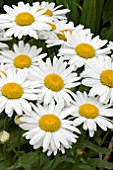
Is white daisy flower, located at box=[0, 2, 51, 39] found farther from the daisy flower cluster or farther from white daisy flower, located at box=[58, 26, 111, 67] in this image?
white daisy flower, located at box=[58, 26, 111, 67]

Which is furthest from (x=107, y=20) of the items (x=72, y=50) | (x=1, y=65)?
(x=1, y=65)

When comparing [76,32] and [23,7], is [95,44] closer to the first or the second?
[76,32]

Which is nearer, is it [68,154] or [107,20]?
[68,154]

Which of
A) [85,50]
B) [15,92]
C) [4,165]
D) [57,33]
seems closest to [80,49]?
[85,50]

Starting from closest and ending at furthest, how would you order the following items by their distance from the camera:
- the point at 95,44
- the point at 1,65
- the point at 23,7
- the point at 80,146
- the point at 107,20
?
1. the point at 80,146
2. the point at 1,65
3. the point at 95,44
4. the point at 23,7
5. the point at 107,20

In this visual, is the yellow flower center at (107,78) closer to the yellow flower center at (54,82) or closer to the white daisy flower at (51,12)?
the yellow flower center at (54,82)

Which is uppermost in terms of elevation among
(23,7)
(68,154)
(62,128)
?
(23,7)

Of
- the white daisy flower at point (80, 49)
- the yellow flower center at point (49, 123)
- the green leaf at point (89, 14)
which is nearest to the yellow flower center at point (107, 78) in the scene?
the white daisy flower at point (80, 49)
